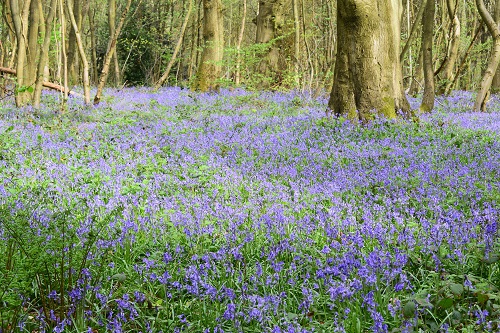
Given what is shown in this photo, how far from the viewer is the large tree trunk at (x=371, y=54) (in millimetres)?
9727

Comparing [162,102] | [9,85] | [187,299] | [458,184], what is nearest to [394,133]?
[458,184]

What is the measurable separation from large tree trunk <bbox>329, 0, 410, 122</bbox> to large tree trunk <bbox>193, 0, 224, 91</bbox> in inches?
367

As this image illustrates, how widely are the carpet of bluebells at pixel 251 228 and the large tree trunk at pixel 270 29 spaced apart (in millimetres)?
11392

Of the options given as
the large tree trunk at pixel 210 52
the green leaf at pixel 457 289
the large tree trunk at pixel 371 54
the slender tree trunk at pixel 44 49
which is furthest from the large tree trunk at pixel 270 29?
the green leaf at pixel 457 289

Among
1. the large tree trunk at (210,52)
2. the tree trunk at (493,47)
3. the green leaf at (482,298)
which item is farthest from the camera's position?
the large tree trunk at (210,52)

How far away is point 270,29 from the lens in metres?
20.8

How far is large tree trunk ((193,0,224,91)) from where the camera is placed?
18.8m

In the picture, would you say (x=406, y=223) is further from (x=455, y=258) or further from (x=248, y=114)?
(x=248, y=114)

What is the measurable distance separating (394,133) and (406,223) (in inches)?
173

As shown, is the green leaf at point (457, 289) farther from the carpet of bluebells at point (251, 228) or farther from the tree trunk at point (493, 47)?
the tree trunk at point (493, 47)

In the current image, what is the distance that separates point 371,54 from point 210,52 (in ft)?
32.8

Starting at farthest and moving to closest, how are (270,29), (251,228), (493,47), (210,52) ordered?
(270,29), (210,52), (493,47), (251,228)

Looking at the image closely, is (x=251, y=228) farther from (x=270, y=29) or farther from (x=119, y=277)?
(x=270, y=29)

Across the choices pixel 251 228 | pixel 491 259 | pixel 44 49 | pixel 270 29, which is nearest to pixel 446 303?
pixel 491 259
